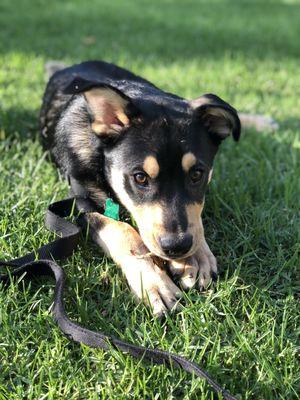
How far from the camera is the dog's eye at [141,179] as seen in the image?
3127 mm

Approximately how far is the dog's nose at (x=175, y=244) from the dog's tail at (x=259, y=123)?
9.70 ft

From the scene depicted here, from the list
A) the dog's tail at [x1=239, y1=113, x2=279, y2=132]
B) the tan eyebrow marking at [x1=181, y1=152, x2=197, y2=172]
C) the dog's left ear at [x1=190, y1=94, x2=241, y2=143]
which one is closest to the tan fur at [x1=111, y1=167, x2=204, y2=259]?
the tan eyebrow marking at [x1=181, y1=152, x2=197, y2=172]

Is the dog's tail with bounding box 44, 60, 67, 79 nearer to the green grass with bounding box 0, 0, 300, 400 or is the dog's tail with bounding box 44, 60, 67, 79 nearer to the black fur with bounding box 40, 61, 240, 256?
the green grass with bounding box 0, 0, 300, 400

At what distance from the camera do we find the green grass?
8.02 ft

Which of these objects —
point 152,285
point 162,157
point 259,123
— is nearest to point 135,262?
point 152,285

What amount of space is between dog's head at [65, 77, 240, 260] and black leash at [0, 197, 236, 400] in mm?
351

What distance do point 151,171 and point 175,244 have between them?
0.45 meters

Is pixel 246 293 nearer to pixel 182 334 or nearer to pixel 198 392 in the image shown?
pixel 182 334

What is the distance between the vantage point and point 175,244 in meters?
2.85

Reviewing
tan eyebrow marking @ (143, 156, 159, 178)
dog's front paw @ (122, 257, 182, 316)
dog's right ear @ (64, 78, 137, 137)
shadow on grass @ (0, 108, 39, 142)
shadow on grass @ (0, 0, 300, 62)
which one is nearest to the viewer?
dog's front paw @ (122, 257, 182, 316)

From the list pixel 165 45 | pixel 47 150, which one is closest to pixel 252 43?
pixel 165 45

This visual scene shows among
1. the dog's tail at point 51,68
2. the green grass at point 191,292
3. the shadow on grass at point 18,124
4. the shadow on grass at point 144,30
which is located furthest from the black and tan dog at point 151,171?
the shadow on grass at point 144,30

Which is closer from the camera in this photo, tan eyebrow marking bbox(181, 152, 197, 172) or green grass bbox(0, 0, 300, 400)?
green grass bbox(0, 0, 300, 400)

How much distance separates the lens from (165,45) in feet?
29.7
